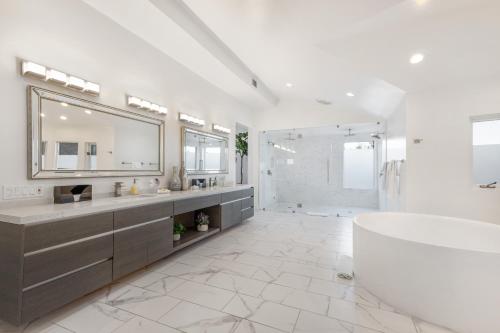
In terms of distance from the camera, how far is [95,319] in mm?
1760

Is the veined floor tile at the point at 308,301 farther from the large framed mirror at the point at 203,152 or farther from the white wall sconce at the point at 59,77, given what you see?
the white wall sconce at the point at 59,77

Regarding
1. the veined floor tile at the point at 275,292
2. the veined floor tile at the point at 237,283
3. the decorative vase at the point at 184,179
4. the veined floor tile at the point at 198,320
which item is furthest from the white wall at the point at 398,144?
the decorative vase at the point at 184,179

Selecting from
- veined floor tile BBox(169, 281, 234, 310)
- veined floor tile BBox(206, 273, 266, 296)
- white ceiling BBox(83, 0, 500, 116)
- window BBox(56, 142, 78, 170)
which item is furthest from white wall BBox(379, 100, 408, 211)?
window BBox(56, 142, 78, 170)

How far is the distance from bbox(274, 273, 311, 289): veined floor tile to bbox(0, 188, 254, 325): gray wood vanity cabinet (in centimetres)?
138

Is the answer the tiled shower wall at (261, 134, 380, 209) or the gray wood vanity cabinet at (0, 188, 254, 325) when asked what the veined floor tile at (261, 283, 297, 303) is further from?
the tiled shower wall at (261, 134, 380, 209)

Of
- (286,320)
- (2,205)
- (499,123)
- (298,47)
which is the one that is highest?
(298,47)

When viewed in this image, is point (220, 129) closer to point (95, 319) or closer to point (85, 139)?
point (85, 139)

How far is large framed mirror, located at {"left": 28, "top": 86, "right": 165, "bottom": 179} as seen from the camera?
6.59 feet

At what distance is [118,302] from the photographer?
1982mm

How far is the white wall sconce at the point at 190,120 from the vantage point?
3.64 metres

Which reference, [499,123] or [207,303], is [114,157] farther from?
[499,123]

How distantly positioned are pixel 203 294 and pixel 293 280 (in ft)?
3.11

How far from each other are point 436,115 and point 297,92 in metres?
2.59

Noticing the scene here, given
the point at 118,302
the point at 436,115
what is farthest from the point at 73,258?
the point at 436,115
